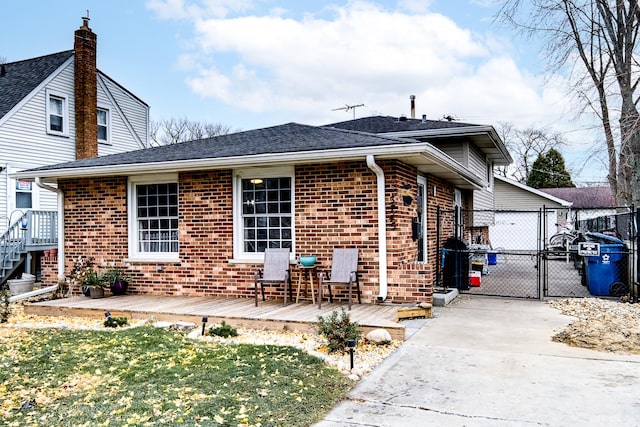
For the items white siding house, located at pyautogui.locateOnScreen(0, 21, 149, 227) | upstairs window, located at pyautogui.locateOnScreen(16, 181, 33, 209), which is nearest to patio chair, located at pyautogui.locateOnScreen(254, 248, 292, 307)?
white siding house, located at pyautogui.locateOnScreen(0, 21, 149, 227)

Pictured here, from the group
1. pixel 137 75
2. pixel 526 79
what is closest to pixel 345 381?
A: pixel 526 79

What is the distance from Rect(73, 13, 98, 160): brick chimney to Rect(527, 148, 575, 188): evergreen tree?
3252cm

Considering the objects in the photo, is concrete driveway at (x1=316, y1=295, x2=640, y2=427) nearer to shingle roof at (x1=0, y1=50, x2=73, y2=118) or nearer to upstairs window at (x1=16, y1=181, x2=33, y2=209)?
upstairs window at (x1=16, y1=181, x2=33, y2=209)

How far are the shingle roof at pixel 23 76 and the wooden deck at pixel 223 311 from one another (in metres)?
8.90

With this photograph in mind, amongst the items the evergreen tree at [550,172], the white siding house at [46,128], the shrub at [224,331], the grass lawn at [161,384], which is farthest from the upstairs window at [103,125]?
the evergreen tree at [550,172]

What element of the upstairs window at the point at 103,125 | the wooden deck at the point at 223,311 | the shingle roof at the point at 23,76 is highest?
the shingle roof at the point at 23,76

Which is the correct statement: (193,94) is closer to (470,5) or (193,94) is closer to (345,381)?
(470,5)

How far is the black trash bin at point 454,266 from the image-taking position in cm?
967

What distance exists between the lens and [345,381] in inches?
172

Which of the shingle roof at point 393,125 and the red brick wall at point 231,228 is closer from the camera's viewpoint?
the red brick wall at point 231,228

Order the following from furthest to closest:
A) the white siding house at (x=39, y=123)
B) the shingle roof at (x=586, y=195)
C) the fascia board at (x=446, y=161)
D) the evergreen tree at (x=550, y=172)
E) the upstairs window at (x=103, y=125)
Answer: the evergreen tree at (x=550, y=172) → the shingle roof at (x=586, y=195) → the upstairs window at (x=103, y=125) → the white siding house at (x=39, y=123) → the fascia board at (x=446, y=161)

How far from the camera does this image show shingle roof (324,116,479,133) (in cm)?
1305

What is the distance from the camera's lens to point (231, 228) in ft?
27.6

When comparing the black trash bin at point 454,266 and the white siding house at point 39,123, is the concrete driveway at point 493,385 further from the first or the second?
the white siding house at point 39,123
